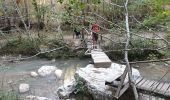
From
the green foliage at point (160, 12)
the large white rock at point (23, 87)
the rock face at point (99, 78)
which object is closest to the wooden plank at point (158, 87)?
the rock face at point (99, 78)

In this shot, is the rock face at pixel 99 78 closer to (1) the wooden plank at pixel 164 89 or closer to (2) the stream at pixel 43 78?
(1) the wooden plank at pixel 164 89

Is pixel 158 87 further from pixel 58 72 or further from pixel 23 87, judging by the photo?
pixel 58 72

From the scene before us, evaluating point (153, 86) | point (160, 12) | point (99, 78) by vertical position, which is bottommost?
point (99, 78)

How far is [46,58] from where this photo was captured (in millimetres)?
14914

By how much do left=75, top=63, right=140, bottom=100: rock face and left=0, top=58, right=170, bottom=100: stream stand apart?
1.30 m

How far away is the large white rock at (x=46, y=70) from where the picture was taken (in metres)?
12.7

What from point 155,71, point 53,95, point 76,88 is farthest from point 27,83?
point 155,71

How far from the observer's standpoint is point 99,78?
32.1 feet

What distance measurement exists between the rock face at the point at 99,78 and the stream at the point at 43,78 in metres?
1.30

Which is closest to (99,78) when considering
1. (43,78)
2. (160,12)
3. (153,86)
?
(153,86)

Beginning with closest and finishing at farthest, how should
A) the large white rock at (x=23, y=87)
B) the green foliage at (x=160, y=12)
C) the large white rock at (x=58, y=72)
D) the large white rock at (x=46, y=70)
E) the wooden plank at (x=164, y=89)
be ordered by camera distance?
the green foliage at (x=160, y=12) → the wooden plank at (x=164, y=89) → the large white rock at (x=23, y=87) → the large white rock at (x=58, y=72) → the large white rock at (x=46, y=70)

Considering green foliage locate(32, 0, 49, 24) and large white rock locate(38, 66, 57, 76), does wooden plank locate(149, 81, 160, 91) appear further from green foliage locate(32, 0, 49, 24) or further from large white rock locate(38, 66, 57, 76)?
green foliage locate(32, 0, 49, 24)

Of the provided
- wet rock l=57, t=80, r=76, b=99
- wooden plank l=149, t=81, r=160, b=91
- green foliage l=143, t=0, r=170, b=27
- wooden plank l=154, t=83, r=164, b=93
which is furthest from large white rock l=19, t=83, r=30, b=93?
green foliage l=143, t=0, r=170, b=27

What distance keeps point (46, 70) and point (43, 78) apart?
583mm
